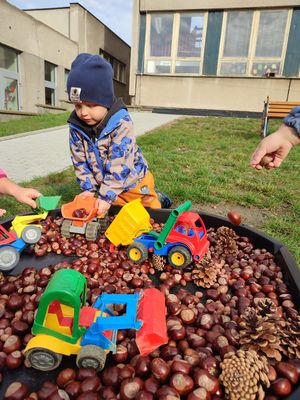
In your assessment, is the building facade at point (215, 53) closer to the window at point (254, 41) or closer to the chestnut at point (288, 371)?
the window at point (254, 41)

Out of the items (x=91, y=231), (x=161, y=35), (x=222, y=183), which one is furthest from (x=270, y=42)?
(x=91, y=231)

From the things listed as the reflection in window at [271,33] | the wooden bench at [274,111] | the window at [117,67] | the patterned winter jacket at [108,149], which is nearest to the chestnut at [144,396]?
the patterned winter jacket at [108,149]

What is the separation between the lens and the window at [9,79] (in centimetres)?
1137

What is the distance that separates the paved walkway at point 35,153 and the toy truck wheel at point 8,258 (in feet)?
8.40

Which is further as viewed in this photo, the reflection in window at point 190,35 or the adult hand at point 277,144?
the reflection in window at point 190,35

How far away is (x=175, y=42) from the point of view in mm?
12680

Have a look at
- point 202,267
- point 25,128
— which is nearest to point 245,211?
point 202,267

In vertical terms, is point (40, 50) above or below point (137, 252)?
above

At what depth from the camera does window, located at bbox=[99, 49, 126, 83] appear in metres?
19.4

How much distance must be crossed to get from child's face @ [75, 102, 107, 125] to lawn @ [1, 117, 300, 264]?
1.33m

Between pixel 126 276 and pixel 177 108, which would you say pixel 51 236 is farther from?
pixel 177 108

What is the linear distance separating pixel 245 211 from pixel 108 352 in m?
2.46

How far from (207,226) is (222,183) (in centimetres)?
186

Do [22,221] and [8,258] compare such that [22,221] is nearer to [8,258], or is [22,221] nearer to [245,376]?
[8,258]
